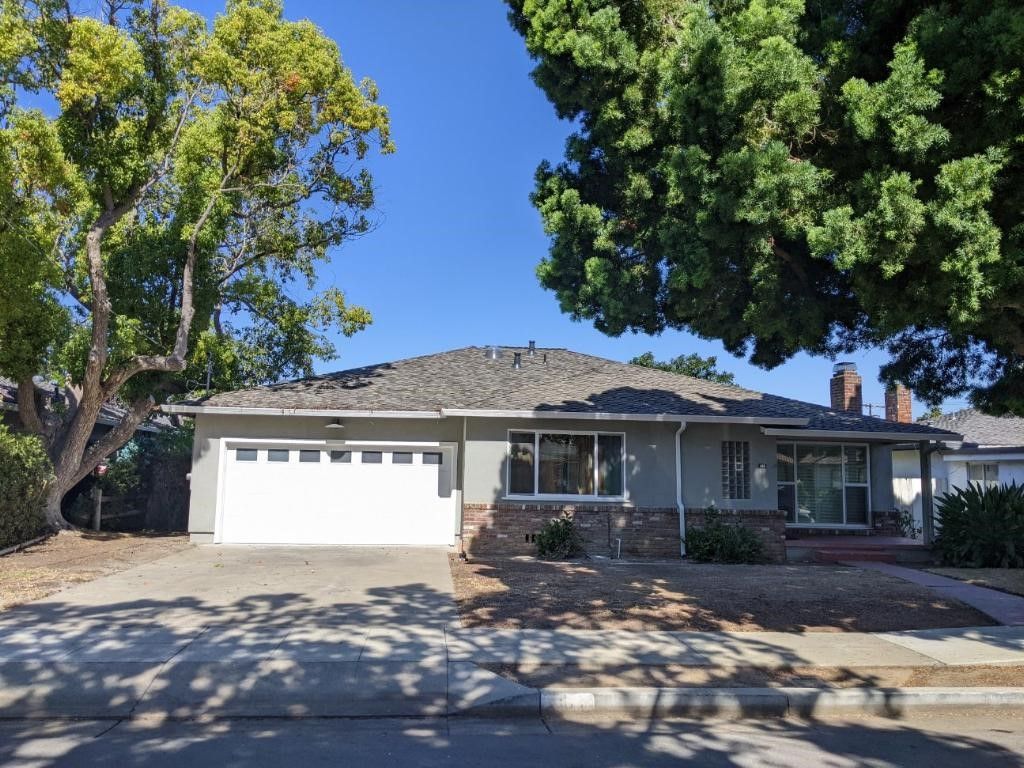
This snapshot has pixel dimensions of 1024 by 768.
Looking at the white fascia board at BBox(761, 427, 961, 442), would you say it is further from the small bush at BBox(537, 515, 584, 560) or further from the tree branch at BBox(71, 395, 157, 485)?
the tree branch at BBox(71, 395, 157, 485)

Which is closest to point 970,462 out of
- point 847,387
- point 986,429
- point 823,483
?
point 986,429

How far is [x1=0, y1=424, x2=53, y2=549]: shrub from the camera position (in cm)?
1282

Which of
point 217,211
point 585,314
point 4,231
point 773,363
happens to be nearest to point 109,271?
point 217,211

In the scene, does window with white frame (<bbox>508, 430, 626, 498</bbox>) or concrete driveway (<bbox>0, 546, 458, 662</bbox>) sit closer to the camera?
concrete driveway (<bbox>0, 546, 458, 662</bbox>)

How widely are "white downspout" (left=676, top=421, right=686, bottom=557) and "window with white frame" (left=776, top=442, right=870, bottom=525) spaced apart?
3.37 metres

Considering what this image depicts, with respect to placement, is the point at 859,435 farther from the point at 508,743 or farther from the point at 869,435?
the point at 508,743

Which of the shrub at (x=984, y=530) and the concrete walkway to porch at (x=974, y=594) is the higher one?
the shrub at (x=984, y=530)

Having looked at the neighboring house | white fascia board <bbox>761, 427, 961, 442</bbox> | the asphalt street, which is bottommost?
the asphalt street

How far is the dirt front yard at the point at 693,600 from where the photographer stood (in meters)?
8.91

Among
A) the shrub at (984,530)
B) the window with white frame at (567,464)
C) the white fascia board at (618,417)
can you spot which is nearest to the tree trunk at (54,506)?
the white fascia board at (618,417)

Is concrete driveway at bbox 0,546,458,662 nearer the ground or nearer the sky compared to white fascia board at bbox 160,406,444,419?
nearer the ground

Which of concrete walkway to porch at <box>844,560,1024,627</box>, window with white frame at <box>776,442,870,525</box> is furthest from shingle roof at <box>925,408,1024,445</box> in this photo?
concrete walkway to porch at <box>844,560,1024,627</box>

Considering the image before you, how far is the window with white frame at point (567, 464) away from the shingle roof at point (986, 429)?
38.3 ft

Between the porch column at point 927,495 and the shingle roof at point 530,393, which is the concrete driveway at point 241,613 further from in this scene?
the porch column at point 927,495
